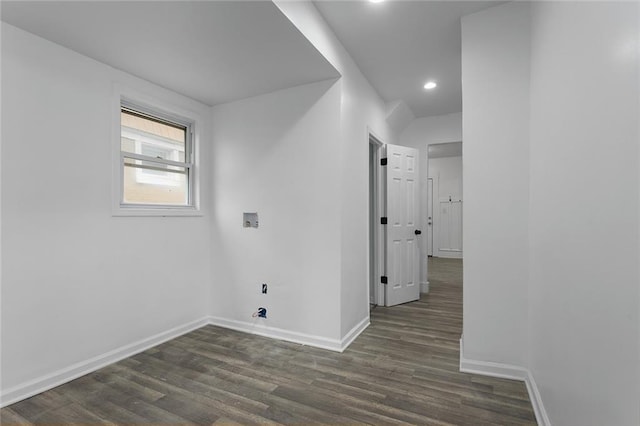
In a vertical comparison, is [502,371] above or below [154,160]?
below

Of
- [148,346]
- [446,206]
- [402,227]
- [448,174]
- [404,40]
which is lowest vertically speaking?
[148,346]

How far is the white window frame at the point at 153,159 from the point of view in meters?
2.49

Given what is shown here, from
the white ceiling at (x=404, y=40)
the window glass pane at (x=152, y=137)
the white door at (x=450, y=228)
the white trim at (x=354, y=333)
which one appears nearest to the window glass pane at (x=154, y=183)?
the window glass pane at (x=152, y=137)

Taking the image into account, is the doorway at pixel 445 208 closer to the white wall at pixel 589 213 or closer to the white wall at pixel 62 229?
the white wall at pixel 589 213

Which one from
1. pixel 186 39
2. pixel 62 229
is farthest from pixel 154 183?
pixel 186 39

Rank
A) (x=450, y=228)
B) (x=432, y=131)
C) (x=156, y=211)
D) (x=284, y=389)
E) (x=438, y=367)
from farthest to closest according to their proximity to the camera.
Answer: (x=450, y=228)
(x=432, y=131)
(x=156, y=211)
(x=438, y=367)
(x=284, y=389)

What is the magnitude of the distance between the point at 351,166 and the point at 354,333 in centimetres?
165

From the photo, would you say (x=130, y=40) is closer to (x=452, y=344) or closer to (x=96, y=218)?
(x=96, y=218)

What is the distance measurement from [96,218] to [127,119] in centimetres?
97

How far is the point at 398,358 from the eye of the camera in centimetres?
244

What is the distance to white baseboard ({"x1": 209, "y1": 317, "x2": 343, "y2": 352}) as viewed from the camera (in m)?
2.64

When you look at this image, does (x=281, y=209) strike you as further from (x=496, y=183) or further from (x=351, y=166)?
(x=496, y=183)

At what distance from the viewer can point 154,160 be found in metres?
2.87

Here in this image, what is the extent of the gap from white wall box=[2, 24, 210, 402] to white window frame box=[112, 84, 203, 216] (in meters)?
0.06
